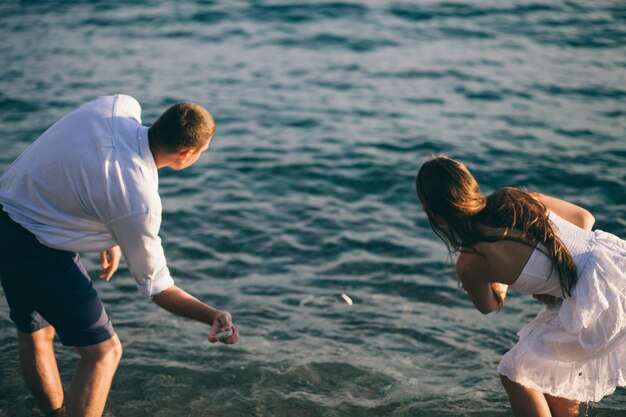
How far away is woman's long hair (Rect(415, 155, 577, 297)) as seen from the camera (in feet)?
12.8

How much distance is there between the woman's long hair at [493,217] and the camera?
391 cm

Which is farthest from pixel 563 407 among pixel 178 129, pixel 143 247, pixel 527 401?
pixel 178 129

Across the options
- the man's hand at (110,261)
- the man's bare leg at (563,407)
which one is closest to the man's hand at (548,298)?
the man's bare leg at (563,407)

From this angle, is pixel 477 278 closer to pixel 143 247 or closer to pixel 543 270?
pixel 543 270

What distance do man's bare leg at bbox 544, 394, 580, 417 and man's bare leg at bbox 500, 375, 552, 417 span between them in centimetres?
23

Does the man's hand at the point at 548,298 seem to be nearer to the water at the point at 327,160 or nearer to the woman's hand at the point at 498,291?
the woman's hand at the point at 498,291

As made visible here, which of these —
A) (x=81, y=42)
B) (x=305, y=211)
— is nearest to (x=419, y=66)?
(x=305, y=211)

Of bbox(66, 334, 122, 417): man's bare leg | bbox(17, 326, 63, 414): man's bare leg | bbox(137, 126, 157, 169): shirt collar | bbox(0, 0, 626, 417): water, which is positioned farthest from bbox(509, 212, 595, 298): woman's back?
bbox(17, 326, 63, 414): man's bare leg

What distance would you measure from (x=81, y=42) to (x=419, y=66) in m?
6.51

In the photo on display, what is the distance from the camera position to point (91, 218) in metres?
4.11

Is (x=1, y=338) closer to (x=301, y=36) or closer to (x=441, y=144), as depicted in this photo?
(x=441, y=144)

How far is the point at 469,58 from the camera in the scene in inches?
520

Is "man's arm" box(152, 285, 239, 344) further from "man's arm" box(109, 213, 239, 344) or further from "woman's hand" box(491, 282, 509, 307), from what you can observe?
"woman's hand" box(491, 282, 509, 307)

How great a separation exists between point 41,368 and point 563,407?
319 cm
